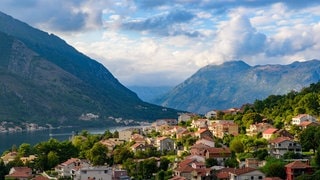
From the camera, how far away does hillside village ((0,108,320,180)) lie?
129ft

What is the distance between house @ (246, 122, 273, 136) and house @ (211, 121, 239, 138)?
1.53 m

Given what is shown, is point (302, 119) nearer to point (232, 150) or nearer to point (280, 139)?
point (280, 139)

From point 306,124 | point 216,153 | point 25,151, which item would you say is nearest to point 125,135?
point 25,151

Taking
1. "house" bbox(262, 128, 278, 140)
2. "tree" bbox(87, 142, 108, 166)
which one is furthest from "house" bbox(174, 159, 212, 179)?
"house" bbox(262, 128, 278, 140)

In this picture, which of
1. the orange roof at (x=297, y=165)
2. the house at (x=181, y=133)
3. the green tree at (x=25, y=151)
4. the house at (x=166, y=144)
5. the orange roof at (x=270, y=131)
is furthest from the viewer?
the house at (x=181, y=133)

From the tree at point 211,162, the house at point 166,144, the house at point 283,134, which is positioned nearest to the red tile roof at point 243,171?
the tree at point 211,162

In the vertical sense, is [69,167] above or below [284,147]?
below

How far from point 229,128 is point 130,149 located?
10.3m

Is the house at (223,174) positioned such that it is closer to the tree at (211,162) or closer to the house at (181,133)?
the tree at (211,162)

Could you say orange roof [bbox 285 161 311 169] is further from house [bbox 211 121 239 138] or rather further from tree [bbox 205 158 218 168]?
house [bbox 211 121 239 138]

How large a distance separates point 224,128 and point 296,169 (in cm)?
2207

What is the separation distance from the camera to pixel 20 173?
45750 millimetres

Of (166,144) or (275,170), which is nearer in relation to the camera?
(275,170)

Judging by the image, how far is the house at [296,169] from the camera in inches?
1451
